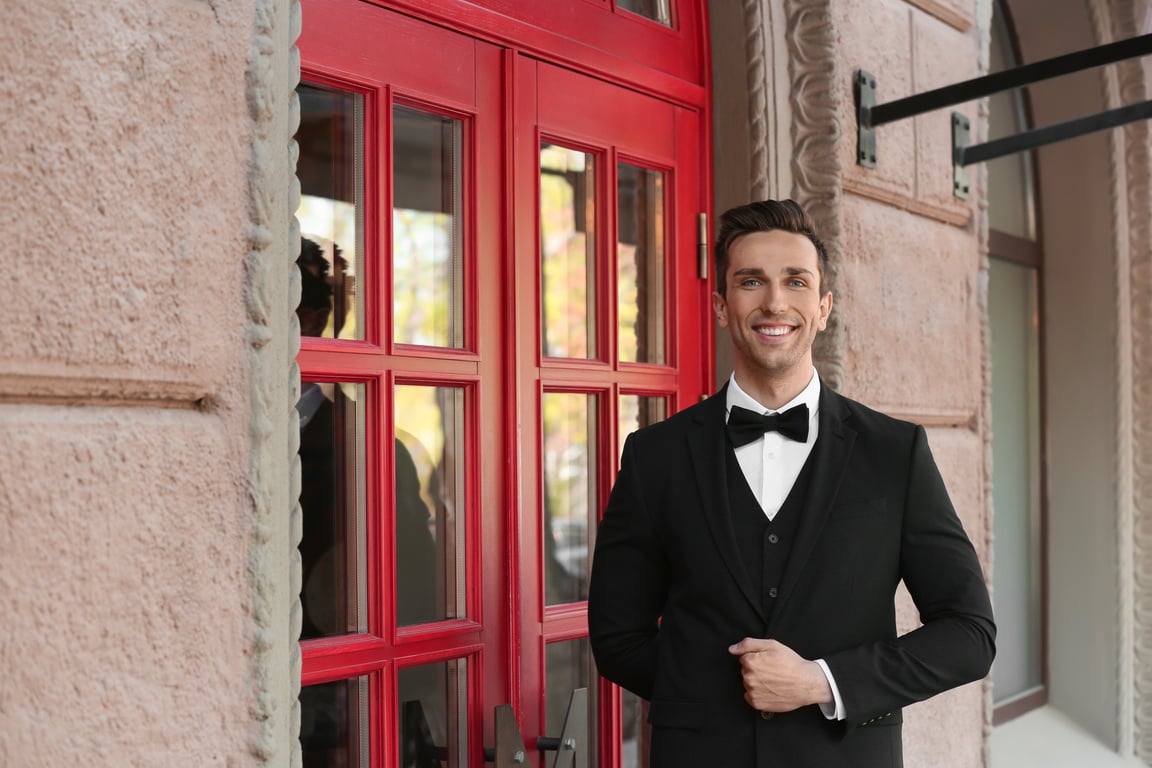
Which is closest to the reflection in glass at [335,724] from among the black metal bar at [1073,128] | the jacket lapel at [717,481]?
the jacket lapel at [717,481]

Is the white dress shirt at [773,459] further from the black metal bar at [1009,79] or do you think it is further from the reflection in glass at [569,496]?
the black metal bar at [1009,79]

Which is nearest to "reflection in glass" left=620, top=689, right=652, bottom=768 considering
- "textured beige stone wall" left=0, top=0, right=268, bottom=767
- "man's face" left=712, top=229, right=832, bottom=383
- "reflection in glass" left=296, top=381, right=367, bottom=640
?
"reflection in glass" left=296, top=381, right=367, bottom=640

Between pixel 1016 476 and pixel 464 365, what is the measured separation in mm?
3480

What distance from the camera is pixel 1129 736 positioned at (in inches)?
186

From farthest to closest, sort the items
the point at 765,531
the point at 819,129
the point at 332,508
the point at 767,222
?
the point at 819,129 < the point at 332,508 < the point at 767,222 < the point at 765,531

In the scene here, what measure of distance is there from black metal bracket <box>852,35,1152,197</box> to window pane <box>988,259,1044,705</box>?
1.59 meters

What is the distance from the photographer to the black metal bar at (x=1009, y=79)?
2.54 metres

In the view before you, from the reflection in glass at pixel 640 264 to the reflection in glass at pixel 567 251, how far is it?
3.0 inches

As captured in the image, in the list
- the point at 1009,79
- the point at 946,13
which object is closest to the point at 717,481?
the point at 1009,79

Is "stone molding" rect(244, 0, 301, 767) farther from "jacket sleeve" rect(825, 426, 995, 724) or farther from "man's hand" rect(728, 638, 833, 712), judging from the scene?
"jacket sleeve" rect(825, 426, 995, 724)

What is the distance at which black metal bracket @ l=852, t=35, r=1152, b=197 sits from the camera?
2.57 metres

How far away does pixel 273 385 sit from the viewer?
1.52 meters

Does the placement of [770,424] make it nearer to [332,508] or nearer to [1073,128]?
[332,508]

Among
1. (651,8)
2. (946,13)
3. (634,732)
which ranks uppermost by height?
(946,13)
